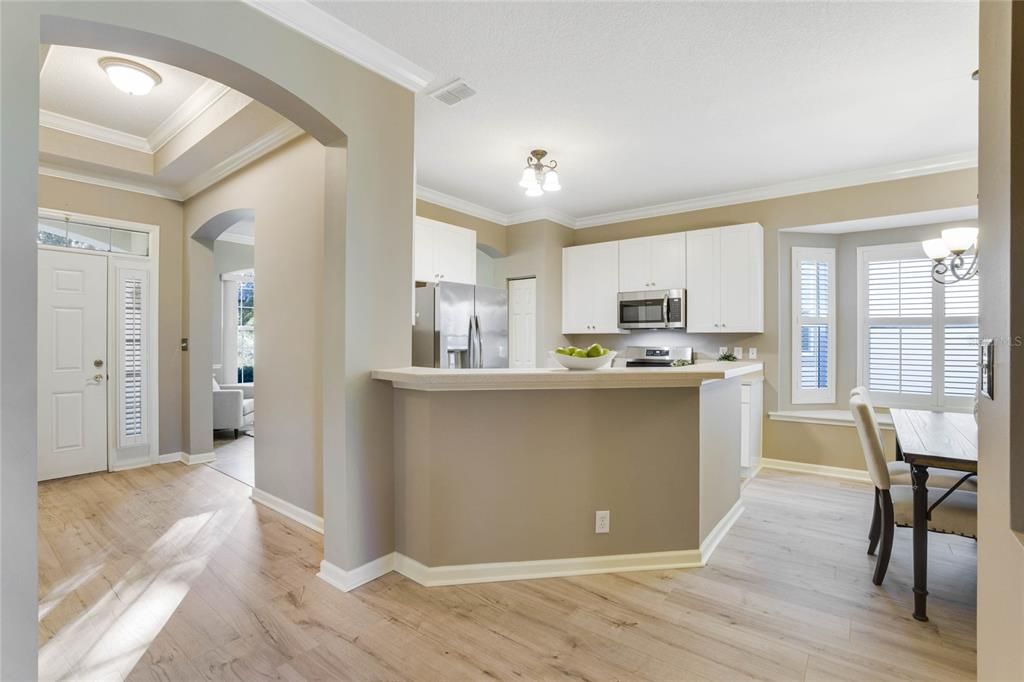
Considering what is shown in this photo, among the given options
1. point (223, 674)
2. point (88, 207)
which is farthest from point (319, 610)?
point (88, 207)

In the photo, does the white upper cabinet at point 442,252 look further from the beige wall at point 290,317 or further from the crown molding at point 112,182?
the crown molding at point 112,182

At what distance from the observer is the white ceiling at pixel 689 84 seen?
2.25m

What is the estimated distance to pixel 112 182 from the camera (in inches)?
171

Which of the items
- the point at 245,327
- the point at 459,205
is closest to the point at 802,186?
the point at 459,205

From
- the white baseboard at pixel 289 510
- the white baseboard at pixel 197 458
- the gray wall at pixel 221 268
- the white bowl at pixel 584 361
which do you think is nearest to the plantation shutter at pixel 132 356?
the white baseboard at pixel 197 458

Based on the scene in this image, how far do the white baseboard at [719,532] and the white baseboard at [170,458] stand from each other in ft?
16.1

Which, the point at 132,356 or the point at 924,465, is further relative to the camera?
the point at 132,356

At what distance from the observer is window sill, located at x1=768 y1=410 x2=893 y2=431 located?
14.1 ft

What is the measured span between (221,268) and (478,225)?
4.26 meters

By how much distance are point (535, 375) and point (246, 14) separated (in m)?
2.02

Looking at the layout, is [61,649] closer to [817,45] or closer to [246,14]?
[246,14]

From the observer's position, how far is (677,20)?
89.4 inches

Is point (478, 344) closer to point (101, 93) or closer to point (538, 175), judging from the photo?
point (538, 175)

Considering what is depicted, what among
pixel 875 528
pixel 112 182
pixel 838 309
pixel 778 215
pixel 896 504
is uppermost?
pixel 112 182
